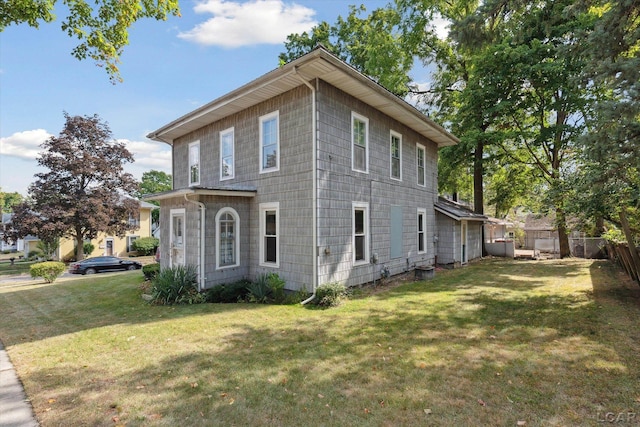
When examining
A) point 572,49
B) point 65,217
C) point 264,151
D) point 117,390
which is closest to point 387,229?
point 264,151

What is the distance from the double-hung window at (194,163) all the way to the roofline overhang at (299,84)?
0.67 meters

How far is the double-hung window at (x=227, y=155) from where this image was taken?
10.7 m

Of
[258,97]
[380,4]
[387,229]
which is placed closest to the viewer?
[258,97]

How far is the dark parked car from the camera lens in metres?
20.0

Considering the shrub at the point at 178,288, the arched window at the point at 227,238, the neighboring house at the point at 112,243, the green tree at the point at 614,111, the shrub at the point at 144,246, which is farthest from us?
the shrub at the point at 144,246

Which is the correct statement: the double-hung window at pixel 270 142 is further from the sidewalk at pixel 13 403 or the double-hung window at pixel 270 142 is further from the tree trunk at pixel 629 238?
the tree trunk at pixel 629 238

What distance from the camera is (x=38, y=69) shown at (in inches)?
380

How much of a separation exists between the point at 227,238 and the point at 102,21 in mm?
6156

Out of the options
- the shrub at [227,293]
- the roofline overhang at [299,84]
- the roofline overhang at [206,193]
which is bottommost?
the shrub at [227,293]

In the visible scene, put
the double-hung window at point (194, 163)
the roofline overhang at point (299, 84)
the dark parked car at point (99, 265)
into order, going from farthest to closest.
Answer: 1. the dark parked car at point (99, 265)
2. the double-hung window at point (194, 163)
3. the roofline overhang at point (299, 84)

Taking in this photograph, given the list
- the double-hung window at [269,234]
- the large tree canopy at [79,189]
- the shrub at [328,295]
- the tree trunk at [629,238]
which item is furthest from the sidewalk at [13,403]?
the large tree canopy at [79,189]

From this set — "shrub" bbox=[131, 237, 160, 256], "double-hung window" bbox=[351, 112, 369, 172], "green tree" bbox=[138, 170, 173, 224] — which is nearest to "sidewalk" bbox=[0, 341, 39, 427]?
"double-hung window" bbox=[351, 112, 369, 172]

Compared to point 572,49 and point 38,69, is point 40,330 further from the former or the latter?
point 572,49

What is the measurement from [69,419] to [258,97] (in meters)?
8.23
